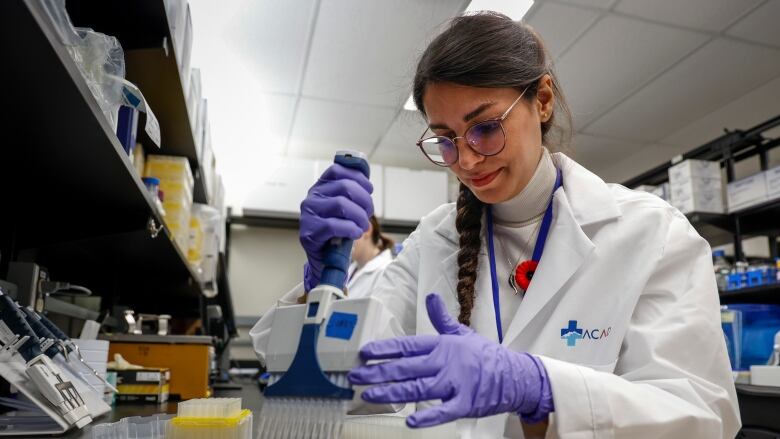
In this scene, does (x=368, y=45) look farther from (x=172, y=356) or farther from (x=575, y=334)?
(x=575, y=334)

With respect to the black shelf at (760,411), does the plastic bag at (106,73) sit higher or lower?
higher

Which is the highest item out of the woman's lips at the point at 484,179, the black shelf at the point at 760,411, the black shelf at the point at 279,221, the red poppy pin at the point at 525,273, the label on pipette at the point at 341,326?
the black shelf at the point at 279,221

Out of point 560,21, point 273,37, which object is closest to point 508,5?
point 560,21

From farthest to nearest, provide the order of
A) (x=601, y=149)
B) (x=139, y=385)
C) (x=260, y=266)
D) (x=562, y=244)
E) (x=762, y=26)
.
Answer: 1. (x=260, y=266)
2. (x=601, y=149)
3. (x=762, y=26)
4. (x=139, y=385)
5. (x=562, y=244)

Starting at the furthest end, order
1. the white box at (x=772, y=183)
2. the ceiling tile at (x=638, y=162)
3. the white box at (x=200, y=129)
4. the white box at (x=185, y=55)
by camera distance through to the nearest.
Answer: the ceiling tile at (x=638, y=162) < the white box at (x=772, y=183) < the white box at (x=200, y=129) < the white box at (x=185, y=55)

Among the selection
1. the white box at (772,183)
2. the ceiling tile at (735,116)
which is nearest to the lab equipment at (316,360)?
the white box at (772,183)

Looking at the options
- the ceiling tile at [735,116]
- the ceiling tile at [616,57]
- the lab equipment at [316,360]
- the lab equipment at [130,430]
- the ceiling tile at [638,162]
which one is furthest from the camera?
the ceiling tile at [638,162]

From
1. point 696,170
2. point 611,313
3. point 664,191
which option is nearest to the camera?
point 611,313

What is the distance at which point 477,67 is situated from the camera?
1.15 m

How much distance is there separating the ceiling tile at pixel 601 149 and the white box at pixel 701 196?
1.33 meters

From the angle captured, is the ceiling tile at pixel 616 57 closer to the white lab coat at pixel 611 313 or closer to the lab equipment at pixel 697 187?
the lab equipment at pixel 697 187

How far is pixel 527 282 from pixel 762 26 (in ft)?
9.72

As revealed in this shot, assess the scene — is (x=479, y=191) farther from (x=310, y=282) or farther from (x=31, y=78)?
(x=31, y=78)

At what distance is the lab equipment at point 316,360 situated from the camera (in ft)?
2.29
